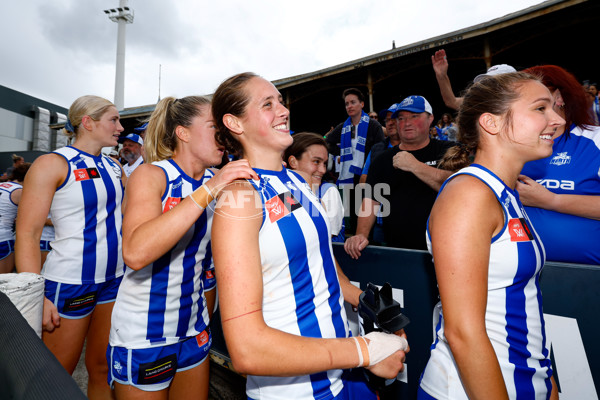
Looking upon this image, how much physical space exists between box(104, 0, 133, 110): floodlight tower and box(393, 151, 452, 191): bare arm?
36390 mm

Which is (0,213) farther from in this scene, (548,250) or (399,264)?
(548,250)

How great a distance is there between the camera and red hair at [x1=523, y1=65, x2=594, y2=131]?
199 cm

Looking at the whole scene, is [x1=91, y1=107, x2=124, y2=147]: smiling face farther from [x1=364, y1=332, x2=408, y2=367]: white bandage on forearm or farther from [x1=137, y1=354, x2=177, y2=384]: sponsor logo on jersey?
[x1=364, y1=332, x2=408, y2=367]: white bandage on forearm

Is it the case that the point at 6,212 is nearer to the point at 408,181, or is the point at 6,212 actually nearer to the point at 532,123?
the point at 408,181

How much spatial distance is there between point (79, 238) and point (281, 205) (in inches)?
78.9

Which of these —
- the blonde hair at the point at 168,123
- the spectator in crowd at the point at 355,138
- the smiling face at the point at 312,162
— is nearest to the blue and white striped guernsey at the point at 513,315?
the blonde hair at the point at 168,123

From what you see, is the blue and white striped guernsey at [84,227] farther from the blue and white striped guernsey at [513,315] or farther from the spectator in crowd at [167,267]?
the blue and white striped guernsey at [513,315]

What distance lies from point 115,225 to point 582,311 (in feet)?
10.7

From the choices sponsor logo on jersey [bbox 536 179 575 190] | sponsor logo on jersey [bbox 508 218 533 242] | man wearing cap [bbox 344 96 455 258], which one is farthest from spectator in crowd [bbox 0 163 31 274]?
sponsor logo on jersey [bbox 536 179 575 190]

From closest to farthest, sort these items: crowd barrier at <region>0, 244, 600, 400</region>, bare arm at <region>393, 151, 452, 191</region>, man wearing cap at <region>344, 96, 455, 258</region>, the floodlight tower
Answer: crowd barrier at <region>0, 244, 600, 400</region>
bare arm at <region>393, 151, 452, 191</region>
man wearing cap at <region>344, 96, 455, 258</region>
the floodlight tower

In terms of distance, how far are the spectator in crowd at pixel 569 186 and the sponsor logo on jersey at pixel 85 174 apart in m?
3.09

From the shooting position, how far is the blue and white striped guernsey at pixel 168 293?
1742mm

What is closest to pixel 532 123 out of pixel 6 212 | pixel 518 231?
pixel 518 231

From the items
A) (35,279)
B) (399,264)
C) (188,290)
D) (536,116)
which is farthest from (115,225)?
(536,116)
